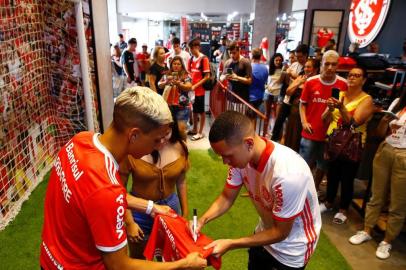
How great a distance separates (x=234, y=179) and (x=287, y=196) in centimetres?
50

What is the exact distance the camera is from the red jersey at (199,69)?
6453mm

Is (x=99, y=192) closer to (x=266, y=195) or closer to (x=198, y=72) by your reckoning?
(x=266, y=195)

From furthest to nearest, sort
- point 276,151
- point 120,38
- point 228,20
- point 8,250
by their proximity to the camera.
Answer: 1. point 228,20
2. point 120,38
3. point 8,250
4. point 276,151

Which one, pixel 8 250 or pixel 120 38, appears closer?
pixel 8 250

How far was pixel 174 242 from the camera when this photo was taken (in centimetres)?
170


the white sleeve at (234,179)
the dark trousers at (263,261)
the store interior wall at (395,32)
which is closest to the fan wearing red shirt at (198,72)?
the white sleeve at (234,179)

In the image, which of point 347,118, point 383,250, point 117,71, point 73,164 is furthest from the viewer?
point 117,71

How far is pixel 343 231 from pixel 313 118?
4.51 ft

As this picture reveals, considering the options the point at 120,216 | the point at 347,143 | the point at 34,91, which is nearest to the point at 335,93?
the point at 347,143

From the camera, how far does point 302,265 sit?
5.77ft

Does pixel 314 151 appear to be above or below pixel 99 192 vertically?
below

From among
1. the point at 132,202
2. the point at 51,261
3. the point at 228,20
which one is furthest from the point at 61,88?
the point at 228,20

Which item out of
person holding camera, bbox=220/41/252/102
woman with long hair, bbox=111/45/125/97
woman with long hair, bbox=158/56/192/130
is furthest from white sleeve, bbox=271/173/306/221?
woman with long hair, bbox=111/45/125/97

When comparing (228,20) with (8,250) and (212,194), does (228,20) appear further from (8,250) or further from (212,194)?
(8,250)
